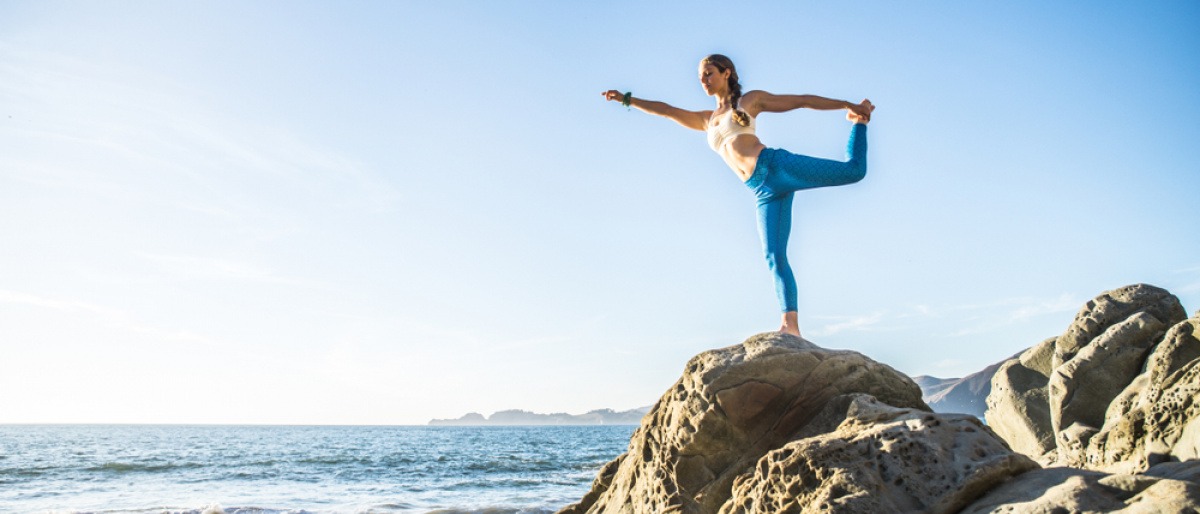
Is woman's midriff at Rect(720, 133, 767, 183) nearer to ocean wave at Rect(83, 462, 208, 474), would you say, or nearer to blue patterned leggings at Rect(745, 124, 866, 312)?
blue patterned leggings at Rect(745, 124, 866, 312)

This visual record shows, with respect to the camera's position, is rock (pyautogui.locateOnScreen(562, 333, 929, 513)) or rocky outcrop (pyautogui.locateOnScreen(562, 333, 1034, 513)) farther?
rock (pyautogui.locateOnScreen(562, 333, 929, 513))

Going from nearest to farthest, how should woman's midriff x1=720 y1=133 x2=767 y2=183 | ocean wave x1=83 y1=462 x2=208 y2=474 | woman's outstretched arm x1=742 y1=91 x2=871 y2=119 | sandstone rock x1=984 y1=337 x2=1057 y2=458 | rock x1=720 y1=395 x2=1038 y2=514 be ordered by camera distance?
1. rock x1=720 y1=395 x2=1038 y2=514
2. woman's midriff x1=720 y1=133 x2=767 y2=183
3. woman's outstretched arm x1=742 y1=91 x2=871 y2=119
4. sandstone rock x1=984 y1=337 x2=1057 y2=458
5. ocean wave x1=83 y1=462 x2=208 y2=474

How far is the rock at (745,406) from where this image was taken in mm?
4555

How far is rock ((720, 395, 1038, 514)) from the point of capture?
11.5 feet

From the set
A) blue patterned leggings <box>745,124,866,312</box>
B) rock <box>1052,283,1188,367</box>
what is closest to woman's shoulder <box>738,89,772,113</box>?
blue patterned leggings <box>745,124,866,312</box>

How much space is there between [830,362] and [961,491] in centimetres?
140

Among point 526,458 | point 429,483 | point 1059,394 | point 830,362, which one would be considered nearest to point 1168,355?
point 1059,394

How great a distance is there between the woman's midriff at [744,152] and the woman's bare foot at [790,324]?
0.95 metres

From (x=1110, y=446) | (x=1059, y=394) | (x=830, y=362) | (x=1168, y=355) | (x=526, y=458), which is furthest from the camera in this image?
(x=526, y=458)

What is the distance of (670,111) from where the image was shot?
5848 millimetres

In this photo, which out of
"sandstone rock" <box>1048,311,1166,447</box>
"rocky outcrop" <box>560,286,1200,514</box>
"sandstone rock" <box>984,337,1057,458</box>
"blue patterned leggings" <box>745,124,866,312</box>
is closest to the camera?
"rocky outcrop" <box>560,286,1200,514</box>

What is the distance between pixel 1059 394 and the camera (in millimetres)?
8609

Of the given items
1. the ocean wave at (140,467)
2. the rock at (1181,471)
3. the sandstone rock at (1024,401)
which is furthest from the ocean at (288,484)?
the rock at (1181,471)

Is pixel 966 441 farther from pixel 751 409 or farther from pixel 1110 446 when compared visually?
pixel 1110 446
